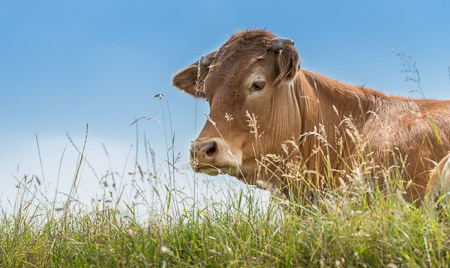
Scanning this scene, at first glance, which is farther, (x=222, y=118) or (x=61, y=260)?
(x=222, y=118)

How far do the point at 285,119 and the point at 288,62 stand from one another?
749 millimetres

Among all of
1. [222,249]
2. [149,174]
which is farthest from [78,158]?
[222,249]

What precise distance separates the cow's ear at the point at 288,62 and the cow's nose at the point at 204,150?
1.22 meters

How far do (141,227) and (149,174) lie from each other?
0.60 metres

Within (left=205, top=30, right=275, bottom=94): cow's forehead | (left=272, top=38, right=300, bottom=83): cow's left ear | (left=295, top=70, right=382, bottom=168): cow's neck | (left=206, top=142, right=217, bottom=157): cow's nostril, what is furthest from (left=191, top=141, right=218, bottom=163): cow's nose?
(left=295, top=70, right=382, bottom=168): cow's neck

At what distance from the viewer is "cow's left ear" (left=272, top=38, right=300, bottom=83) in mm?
6336

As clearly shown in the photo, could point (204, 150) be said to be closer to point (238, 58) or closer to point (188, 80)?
point (238, 58)

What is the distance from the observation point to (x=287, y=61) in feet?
20.8

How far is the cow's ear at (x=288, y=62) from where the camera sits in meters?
6.33

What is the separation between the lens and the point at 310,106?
692 centimetres

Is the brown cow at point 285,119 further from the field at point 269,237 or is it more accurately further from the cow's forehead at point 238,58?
the field at point 269,237

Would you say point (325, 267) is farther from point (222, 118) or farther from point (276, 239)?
point (222, 118)

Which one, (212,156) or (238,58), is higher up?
(238,58)

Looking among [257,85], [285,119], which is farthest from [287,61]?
[285,119]
